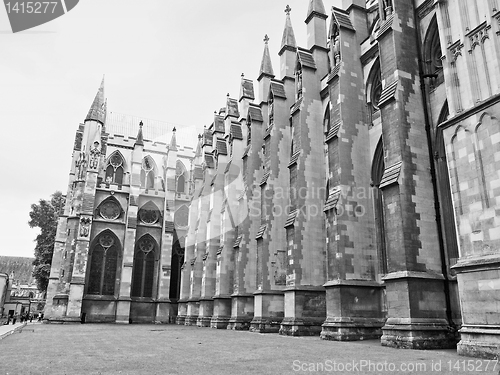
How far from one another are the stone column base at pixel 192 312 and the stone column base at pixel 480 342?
25.3 m

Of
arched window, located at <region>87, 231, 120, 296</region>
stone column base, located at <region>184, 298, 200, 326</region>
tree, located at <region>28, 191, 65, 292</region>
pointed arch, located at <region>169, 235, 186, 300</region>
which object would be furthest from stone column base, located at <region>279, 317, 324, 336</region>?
tree, located at <region>28, 191, 65, 292</region>

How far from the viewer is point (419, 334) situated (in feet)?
38.6

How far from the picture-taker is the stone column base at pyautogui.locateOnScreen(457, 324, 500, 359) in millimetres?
9117

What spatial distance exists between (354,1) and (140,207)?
94.6ft

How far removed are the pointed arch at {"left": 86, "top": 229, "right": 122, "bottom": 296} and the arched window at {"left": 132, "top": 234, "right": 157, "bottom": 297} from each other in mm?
1886

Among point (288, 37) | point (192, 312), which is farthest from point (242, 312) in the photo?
point (288, 37)

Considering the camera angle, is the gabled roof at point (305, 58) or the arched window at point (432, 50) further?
the gabled roof at point (305, 58)

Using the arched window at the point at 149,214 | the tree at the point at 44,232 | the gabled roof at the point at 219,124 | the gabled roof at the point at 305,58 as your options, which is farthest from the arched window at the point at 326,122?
the tree at the point at 44,232

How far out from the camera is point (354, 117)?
58.9 feet

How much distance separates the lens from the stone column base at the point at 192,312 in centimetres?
3297

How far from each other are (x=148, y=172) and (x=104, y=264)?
12375 millimetres

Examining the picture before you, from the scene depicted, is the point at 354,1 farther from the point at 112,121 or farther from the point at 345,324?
the point at 112,121

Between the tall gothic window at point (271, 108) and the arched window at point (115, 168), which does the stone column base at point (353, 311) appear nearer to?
the tall gothic window at point (271, 108)

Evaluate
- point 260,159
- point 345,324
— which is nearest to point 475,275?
point 345,324
